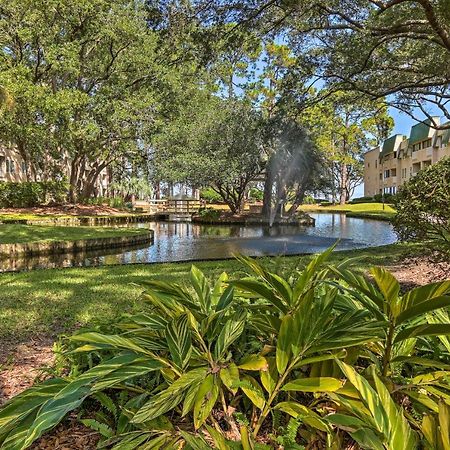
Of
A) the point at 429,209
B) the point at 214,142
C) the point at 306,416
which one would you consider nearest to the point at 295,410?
the point at 306,416

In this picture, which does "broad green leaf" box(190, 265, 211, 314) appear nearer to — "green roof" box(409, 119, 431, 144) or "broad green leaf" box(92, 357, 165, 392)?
"broad green leaf" box(92, 357, 165, 392)

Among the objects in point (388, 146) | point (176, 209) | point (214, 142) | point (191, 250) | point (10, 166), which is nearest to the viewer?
point (191, 250)

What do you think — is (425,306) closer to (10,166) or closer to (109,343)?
(109,343)

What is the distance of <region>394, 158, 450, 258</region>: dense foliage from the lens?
4.38 metres

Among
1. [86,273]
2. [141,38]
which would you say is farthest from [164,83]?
[86,273]

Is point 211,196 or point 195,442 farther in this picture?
point 211,196

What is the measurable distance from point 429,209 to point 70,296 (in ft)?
14.0

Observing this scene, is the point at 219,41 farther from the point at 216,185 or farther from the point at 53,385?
the point at 216,185

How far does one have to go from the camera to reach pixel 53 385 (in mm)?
1513

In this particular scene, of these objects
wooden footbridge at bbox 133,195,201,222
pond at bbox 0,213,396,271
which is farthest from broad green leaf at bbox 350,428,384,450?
wooden footbridge at bbox 133,195,201,222

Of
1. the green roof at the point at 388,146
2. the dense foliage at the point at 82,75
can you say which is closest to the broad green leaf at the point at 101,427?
the dense foliage at the point at 82,75

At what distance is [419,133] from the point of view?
110 ft

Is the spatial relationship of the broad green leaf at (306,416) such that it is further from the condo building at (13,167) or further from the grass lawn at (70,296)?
the condo building at (13,167)

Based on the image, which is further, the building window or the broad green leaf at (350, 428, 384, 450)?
the building window
